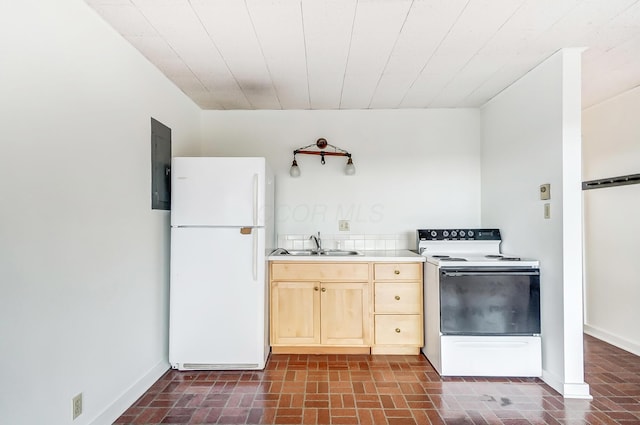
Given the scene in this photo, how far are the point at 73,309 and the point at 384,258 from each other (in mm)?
2130

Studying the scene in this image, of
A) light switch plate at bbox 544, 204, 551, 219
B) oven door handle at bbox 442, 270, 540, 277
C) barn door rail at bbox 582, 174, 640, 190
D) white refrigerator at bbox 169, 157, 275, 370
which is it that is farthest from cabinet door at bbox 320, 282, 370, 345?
barn door rail at bbox 582, 174, 640, 190

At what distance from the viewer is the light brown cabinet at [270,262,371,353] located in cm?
294

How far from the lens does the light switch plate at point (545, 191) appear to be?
2413 millimetres

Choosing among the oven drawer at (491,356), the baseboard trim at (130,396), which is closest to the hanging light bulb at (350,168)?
the oven drawer at (491,356)

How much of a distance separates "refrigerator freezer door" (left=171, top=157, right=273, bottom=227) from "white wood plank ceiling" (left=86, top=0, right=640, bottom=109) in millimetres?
715

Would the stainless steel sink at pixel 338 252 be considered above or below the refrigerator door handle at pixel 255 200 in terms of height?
below

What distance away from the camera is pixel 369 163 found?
3.58m

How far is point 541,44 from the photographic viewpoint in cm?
223

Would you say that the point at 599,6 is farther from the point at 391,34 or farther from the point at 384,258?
the point at 384,258

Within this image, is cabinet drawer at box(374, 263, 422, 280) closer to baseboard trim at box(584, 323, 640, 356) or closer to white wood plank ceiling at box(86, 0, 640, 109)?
white wood plank ceiling at box(86, 0, 640, 109)

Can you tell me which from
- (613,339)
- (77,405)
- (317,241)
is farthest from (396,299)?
(77,405)

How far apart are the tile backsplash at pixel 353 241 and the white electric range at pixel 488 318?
0.92m

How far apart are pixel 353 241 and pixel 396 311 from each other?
87 centimetres

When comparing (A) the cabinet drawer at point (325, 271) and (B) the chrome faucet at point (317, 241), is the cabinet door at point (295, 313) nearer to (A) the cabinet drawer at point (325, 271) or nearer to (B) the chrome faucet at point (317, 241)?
(A) the cabinet drawer at point (325, 271)
